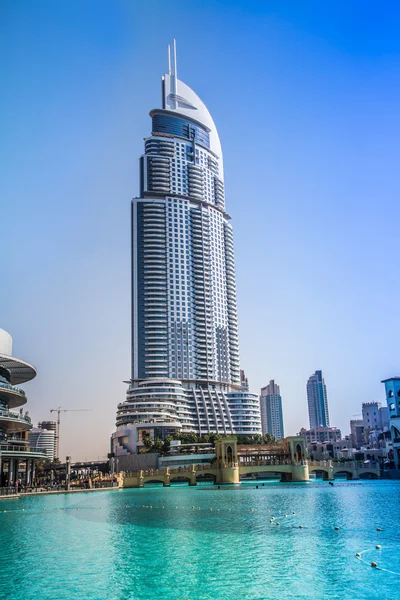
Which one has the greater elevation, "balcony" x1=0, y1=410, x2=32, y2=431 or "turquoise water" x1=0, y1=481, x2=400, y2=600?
"balcony" x1=0, y1=410, x2=32, y2=431

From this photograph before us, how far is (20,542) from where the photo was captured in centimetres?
4569

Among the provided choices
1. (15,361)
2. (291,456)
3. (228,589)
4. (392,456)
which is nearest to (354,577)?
(228,589)

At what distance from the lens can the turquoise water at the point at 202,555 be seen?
2897cm

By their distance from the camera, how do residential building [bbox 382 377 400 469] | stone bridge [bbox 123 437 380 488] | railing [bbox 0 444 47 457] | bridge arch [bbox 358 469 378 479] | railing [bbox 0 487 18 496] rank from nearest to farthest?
railing [bbox 0 487 18 496] < railing [bbox 0 444 47 457] < stone bridge [bbox 123 437 380 488] < bridge arch [bbox 358 469 378 479] < residential building [bbox 382 377 400 469]

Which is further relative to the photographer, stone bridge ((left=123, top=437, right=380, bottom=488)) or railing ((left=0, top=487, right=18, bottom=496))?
stone bridge ((left=123, top=437, right=380, bottom=488))

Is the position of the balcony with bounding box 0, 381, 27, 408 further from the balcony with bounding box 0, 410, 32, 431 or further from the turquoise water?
the turquoise water

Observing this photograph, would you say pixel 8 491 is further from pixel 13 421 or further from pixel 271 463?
pixel 271 463

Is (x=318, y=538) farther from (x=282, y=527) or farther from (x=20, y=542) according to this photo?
(x=20, y=542)

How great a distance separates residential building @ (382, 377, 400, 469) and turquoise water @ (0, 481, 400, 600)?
3982 inches

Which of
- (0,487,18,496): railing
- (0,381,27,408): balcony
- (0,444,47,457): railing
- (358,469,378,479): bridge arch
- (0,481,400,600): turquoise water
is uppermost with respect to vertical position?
(0,381,27,408): balcony

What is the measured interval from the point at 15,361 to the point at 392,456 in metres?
115

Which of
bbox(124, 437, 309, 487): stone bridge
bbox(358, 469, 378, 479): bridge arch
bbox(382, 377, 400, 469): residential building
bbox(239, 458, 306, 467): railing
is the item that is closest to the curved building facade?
bbox(124, 437, 309, 487): stone bridge

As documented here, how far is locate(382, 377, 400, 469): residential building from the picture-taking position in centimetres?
15925

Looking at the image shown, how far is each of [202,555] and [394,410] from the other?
139 meters
